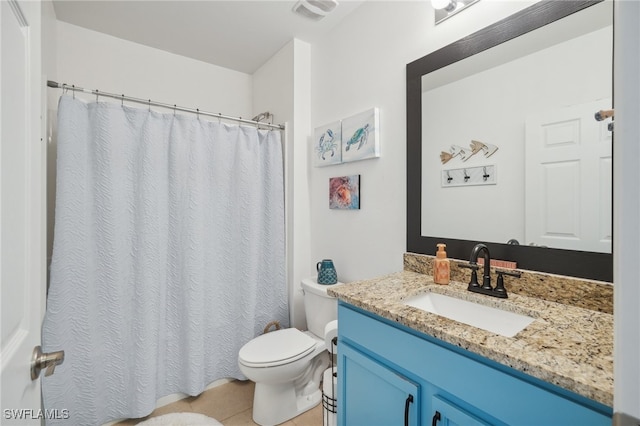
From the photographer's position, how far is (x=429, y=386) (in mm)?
858

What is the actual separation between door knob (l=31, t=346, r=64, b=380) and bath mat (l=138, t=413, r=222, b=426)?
1.29 meters

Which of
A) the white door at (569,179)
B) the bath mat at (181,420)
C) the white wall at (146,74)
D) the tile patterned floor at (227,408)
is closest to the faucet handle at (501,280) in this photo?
the white door at (569,179)

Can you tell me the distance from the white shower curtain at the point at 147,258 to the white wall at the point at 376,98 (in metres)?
0.64

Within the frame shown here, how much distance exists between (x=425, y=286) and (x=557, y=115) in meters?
0.81

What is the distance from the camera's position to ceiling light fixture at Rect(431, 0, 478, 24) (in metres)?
1.30

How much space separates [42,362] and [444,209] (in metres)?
1.48

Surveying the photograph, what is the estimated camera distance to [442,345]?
0.82 meters

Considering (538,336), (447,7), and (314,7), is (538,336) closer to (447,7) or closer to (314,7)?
(447,7)

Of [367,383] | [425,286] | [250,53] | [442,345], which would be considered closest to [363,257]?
[425,286]

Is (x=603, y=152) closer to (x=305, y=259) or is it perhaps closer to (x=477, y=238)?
(x=477, y=238)

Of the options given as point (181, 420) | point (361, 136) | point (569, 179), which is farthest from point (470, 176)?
point (181, 420)

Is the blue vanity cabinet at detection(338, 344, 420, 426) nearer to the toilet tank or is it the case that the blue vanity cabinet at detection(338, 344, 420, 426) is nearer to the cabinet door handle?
the cabinet door handle

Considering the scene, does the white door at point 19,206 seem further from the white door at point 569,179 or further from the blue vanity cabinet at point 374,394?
the white door at point 569,179

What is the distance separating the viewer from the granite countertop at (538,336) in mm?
597
